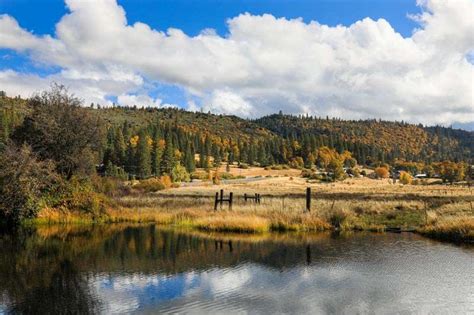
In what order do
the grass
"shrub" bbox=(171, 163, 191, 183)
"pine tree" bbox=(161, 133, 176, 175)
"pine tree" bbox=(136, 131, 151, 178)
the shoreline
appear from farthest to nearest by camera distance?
"pine tree" bbox=(161, 133, 176, 175), "pine tree" bbox=(136, 131, 151, 178), "shrub" bbox=(171, 163, 191, 183), the grass, the shoreline

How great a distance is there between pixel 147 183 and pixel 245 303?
74018 mm

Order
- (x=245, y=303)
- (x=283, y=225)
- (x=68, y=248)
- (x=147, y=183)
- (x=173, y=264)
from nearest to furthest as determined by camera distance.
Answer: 1. (x=245, y=303)
2. (x=173, y=264)
3. (x=68, y=248)
4. (x=283, y=225)
5. (x=147, y=183)

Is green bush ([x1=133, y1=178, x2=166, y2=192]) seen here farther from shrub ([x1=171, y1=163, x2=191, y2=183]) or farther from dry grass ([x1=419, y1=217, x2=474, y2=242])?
dry grass ([x1=419, y1=217, x2=474, y2=242])

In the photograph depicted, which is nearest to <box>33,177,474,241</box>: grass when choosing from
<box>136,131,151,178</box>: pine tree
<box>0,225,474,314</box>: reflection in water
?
<box>0,225,474,314</box>: reflection in water

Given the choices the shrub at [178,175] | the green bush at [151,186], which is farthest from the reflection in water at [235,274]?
the shrub at [178,175]

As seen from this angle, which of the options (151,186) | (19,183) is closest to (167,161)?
(151,186)

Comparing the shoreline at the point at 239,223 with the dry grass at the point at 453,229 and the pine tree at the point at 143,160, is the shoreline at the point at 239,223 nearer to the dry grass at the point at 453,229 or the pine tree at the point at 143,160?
the dry grass at the point at 453,229

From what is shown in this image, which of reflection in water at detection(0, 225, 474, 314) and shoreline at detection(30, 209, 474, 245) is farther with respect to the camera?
shoreline at detection(30, 209, 474, 245)

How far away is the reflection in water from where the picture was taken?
14.1 m

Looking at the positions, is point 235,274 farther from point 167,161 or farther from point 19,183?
point 167,161

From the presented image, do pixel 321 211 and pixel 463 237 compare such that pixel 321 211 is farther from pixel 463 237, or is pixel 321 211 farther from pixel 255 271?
pixel 255 271

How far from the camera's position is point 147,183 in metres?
86.4

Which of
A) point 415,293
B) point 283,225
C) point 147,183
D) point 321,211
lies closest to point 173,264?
point 415,293

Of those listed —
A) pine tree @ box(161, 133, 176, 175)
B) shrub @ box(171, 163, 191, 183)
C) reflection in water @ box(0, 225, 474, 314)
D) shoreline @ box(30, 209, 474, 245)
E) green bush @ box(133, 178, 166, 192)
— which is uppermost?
pine tree @ box(161, 133, 176, 175)
